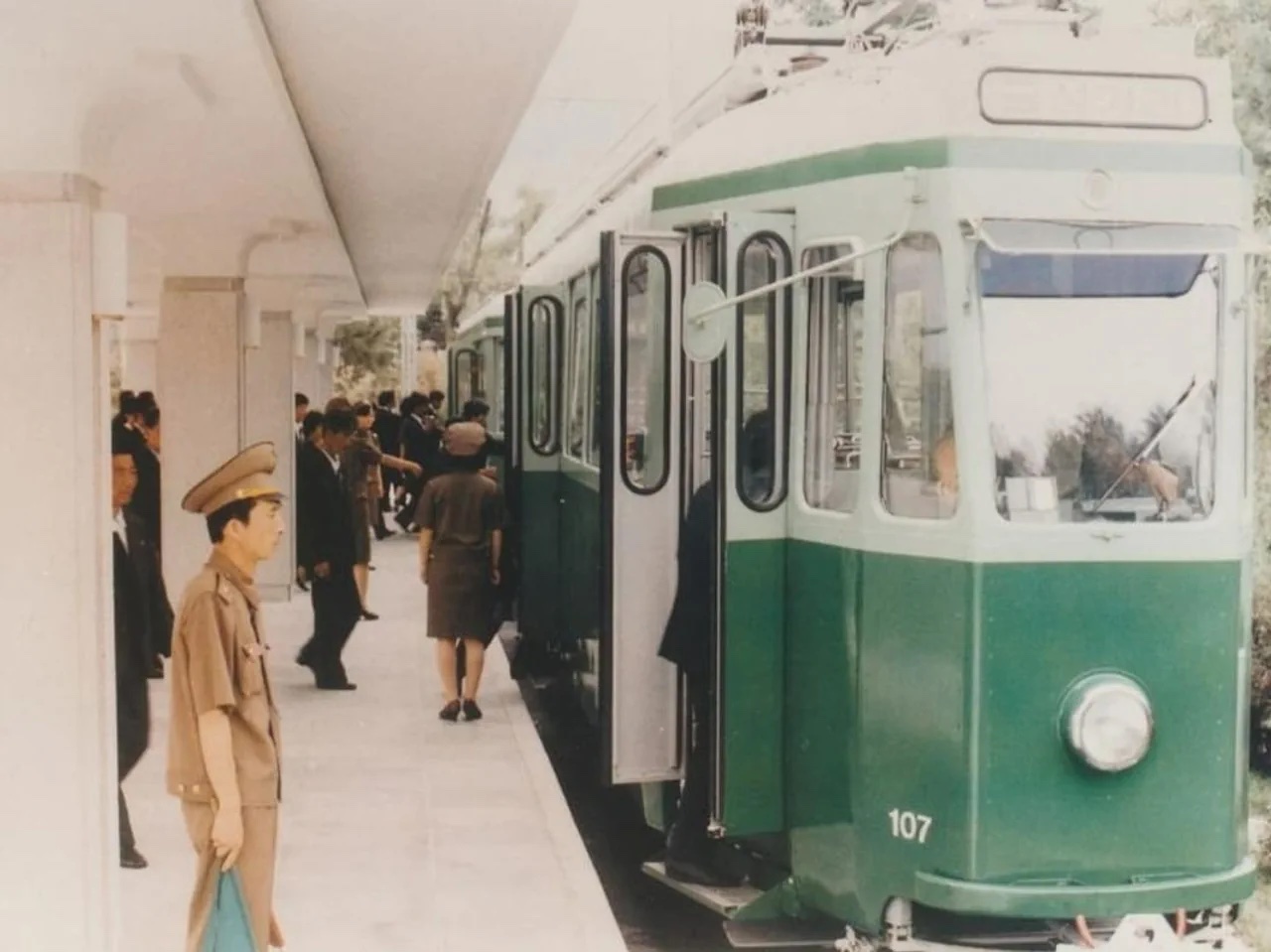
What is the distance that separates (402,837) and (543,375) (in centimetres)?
400

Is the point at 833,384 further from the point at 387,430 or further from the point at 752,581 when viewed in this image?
the point at 387,430

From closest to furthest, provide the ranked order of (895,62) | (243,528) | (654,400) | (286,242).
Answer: (243,528) → (895,62) → (654,400) → (286,242)

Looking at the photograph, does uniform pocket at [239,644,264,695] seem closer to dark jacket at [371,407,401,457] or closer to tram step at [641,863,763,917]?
tram step at [641,863,763,917]

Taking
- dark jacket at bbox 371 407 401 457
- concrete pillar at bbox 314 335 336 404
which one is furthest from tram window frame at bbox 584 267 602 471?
concrete pillar at bbox 314 335 336 404

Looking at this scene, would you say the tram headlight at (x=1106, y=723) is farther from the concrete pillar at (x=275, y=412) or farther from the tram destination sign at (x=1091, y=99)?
the concrete pillar at (x=275, y=412)

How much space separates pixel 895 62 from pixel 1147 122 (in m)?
0.95

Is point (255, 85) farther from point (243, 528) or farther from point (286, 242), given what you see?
point (286, 242)

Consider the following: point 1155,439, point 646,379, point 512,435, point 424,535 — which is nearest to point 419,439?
point 512,435

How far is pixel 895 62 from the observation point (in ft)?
19.9

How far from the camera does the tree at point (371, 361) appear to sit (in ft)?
149

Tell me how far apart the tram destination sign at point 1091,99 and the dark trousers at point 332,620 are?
20.3 feet

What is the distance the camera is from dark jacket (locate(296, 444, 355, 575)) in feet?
34.3

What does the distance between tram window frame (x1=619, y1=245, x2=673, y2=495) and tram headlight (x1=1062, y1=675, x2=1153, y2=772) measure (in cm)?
197

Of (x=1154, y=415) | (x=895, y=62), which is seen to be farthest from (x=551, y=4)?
(x=1154, y=415)
